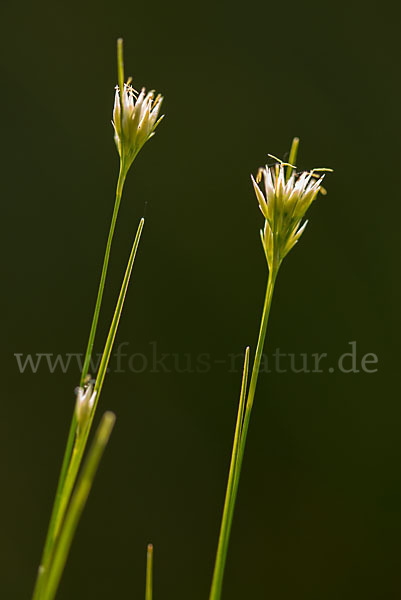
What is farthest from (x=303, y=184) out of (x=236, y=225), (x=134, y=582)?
(x=134, y=582)

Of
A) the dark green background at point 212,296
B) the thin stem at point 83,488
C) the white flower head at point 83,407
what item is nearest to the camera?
the thin stem at point 83,488

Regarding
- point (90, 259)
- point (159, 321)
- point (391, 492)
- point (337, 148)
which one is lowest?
point (391, 492)

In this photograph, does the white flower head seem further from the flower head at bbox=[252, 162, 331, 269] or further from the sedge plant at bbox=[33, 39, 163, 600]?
the flower head at bbox=[252, 162, 331, 269]

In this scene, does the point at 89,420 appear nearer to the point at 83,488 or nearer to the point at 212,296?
the point at 83,488

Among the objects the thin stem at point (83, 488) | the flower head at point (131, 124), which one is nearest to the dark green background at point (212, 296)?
the flower head at point (131, 124)

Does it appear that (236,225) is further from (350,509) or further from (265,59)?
(350,509)

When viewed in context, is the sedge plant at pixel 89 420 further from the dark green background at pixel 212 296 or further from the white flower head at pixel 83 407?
the dark green background at pixel 212 296

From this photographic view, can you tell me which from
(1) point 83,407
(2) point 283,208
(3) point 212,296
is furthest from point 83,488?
(3) point 212,296
